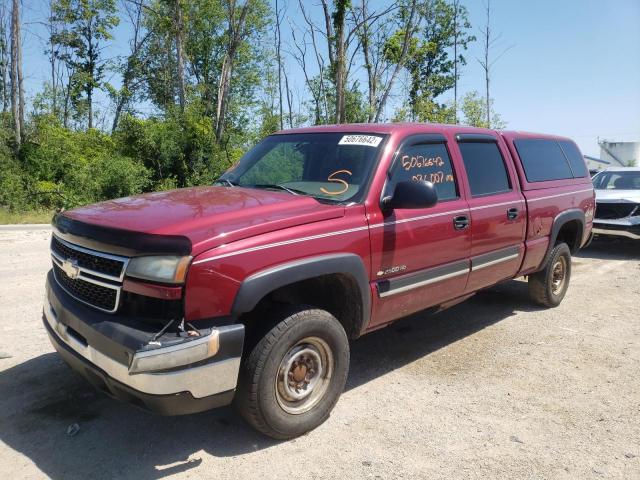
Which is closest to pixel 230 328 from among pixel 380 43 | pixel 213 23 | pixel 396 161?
Answer: pixel 396 161

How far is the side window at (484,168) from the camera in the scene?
4367 millimetres

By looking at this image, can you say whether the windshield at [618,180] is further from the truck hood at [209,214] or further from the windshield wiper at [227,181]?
the truck hood at [209,214]

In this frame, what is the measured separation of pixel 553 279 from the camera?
19.9ft

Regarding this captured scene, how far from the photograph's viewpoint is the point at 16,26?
18578 millimetres

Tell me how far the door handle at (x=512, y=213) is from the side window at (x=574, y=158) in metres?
1.88

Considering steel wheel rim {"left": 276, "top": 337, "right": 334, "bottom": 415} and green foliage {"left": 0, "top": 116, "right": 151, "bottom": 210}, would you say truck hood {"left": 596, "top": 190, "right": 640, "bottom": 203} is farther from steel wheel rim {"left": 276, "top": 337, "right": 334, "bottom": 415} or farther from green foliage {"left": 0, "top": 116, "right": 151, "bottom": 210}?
green foliage {"left": 0, "top": 116, "right": 151, "bottom": 210}

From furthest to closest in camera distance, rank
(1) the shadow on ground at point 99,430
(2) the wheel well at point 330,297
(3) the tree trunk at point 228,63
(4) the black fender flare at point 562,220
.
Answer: (3) the tree trunk at point 228,63
(4) the black fender flare at point 562,220
(2) the wheel well at point 330,297
(1) the shadow on ground at point 99,430

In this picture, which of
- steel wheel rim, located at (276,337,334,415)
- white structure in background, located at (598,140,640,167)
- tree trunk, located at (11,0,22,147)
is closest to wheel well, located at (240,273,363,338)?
steel wheel rim, located at (276,337,334,415)

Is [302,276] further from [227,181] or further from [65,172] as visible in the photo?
[65,172]

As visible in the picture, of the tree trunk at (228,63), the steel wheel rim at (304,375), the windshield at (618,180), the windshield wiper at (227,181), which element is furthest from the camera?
the tree trunk at (228,63)

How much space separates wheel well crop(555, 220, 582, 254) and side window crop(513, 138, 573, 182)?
0.59 meters

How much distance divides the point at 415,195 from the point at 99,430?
8.16 feet

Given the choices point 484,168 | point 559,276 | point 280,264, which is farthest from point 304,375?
point 559,276

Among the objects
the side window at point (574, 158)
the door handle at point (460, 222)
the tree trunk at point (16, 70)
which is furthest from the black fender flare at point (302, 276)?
the tree trunk at point (16, 70)
